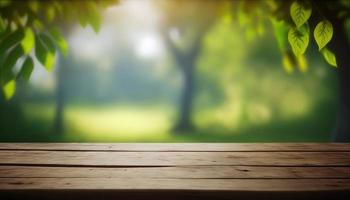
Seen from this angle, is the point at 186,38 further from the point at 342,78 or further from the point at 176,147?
the point at 176,147

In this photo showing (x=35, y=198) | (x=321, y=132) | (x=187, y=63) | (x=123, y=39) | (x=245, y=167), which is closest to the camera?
(x=35, y=198)

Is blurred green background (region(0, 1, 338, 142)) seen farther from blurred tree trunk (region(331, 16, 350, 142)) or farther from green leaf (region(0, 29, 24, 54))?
green leaf (region(0, 29, 24, 54))

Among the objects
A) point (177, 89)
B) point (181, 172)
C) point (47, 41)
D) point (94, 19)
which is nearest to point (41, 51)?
point (47, 41)

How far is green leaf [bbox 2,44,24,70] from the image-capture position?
2256 mm

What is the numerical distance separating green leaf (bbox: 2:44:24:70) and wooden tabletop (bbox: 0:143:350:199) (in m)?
0.54

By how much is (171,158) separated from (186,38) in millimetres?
17853

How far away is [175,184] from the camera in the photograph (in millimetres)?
1795

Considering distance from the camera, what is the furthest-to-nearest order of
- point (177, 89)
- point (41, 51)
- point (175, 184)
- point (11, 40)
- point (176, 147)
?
point (177, 89), point (176, 147), point (41, 51), point (11, 40), point (175, 184)

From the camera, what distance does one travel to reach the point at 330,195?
178cm

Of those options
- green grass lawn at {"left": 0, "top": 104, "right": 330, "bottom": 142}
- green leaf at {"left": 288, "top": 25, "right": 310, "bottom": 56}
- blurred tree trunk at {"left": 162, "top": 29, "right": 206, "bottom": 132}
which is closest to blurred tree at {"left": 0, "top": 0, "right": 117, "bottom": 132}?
green leaf at {"left": 288, "top": 25, "right": 310, "bottom": 56}

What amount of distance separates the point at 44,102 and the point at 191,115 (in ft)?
26.3

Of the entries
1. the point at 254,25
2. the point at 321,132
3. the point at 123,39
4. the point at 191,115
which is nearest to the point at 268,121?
the point at 321,132

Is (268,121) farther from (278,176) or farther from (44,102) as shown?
(278,176)

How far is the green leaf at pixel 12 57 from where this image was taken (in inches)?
88.8
